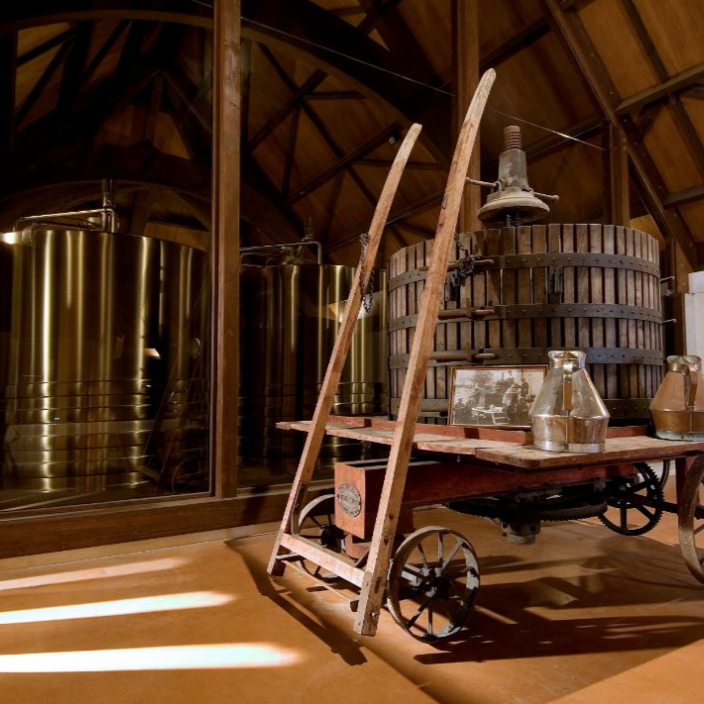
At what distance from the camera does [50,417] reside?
14.9 feet

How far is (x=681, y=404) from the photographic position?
3.00 meters

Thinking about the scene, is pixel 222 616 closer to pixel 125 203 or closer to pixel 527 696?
pixel 527 696

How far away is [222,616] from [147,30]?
885 cm

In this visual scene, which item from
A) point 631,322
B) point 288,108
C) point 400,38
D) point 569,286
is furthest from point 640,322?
point 288,108

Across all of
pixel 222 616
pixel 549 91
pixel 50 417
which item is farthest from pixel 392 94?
pixel 222 616

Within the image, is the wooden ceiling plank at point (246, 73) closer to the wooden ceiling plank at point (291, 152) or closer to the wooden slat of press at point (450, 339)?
the wooden ceiling plank at point (291, 152)

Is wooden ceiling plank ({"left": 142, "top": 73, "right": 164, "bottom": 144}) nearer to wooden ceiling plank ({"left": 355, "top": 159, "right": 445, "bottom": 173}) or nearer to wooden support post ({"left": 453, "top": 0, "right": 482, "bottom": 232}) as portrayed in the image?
wooden ceiling plank ({"left": 355, "top": 159, "right": 445, "bottom": 173})

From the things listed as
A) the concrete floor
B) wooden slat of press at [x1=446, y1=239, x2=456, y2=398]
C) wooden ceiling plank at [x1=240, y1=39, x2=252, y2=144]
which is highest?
wooden ceiling plank at [x1=240, y1=39, x2=252, y2=144]

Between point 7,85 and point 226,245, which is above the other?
point 7,85

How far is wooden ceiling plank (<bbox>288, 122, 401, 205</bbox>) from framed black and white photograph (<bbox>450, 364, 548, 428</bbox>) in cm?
574

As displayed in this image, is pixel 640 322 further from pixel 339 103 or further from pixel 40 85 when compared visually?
pixel 40 85

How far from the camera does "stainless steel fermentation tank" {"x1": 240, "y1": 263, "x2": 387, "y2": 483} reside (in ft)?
19.8

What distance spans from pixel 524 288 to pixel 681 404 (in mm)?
1002

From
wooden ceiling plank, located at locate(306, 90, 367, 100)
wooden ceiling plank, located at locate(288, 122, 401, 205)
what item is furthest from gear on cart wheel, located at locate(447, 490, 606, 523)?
wooden ceiling plank, located at locate(306, 90, 367, 100)
